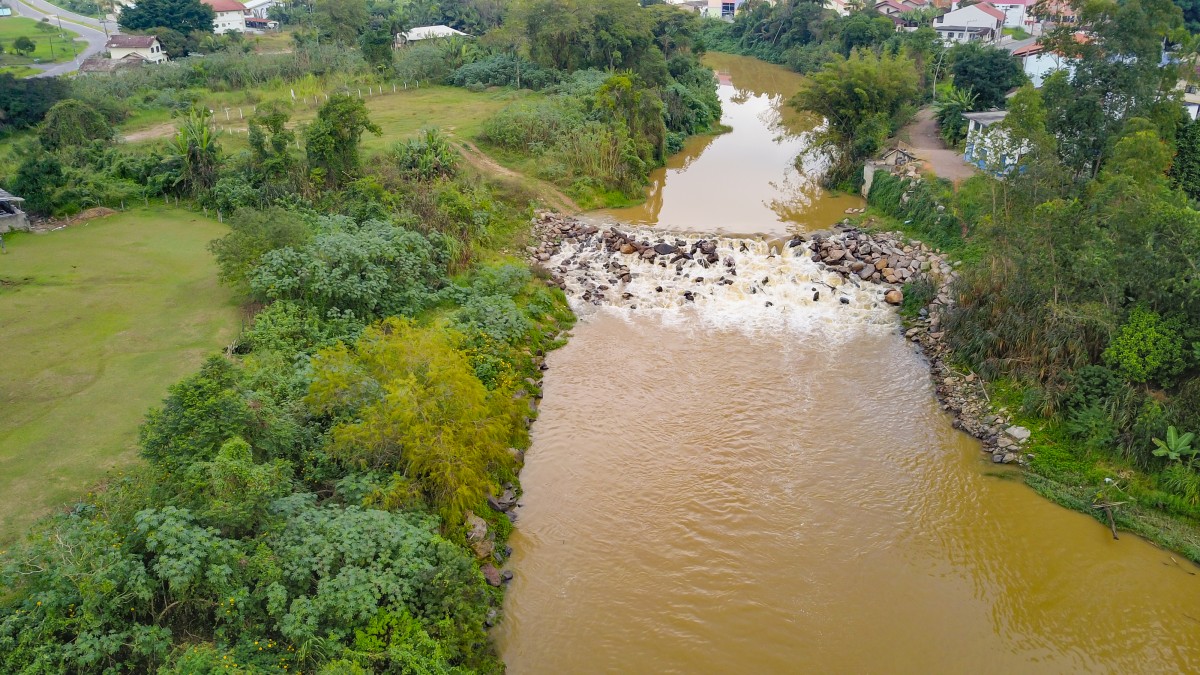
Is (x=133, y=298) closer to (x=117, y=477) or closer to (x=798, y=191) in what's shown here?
(x=117, y=477)

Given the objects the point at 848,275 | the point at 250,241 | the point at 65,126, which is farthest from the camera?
the point at 65,126

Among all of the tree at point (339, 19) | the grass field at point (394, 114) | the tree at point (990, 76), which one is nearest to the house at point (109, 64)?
the grass field at point (394, 114)

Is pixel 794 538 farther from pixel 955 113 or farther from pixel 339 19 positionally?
pixel 339 19

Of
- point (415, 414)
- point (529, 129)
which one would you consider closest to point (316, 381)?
point (415, 414)

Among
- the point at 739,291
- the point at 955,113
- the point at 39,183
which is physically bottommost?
the point at 739,291

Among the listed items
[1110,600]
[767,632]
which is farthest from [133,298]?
[1110,600]

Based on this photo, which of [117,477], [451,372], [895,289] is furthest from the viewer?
[895,289]

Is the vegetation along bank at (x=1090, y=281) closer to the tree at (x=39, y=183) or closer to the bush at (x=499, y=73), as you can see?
the tree at (x=39, y=183)
